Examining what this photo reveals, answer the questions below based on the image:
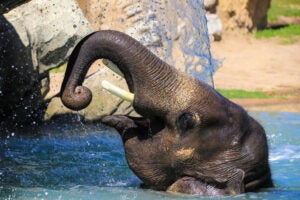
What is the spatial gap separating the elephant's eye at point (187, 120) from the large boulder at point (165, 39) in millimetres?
4267

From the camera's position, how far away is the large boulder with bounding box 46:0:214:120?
10336mm

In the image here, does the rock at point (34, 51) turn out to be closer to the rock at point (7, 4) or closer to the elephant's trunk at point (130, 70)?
the rock at point (7, 4)

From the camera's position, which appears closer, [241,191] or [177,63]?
[241,191]

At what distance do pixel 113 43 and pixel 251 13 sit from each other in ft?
49.5

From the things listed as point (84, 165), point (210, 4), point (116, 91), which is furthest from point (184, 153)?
point (210, 4)

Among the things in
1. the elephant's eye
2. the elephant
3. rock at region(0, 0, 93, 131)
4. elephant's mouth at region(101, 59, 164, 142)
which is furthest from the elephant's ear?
rock at region(0, 0, 93, 131)

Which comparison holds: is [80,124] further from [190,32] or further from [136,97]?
[136,97]

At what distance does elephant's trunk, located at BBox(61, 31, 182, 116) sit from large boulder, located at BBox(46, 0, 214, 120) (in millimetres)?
4398

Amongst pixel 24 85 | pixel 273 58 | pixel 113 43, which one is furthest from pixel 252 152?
pixel 273 58

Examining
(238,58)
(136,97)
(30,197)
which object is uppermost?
(136,97)

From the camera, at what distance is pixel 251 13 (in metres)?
20.2

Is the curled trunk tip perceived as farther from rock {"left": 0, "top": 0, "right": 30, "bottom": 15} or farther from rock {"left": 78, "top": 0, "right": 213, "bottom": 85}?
rock {"left": 78, "top": 0, "right": 213, "bottom": 85}

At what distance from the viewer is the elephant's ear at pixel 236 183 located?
19.0 ft

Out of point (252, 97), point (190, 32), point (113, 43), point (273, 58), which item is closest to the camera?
point (113, 43)
